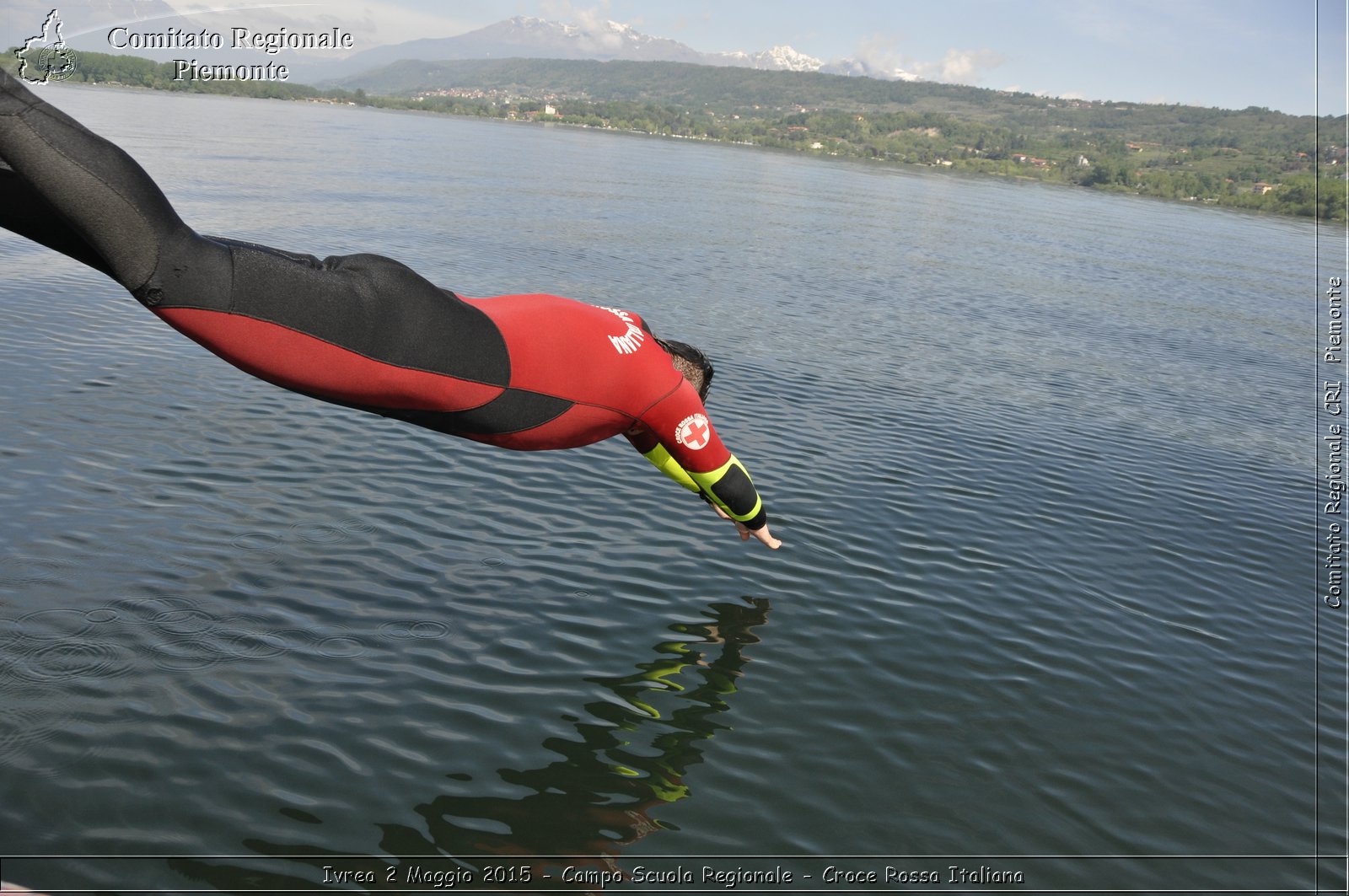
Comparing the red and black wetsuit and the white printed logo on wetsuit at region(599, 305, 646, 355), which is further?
the white printed logo on wetsuit at region(599, 305, 646, 355)

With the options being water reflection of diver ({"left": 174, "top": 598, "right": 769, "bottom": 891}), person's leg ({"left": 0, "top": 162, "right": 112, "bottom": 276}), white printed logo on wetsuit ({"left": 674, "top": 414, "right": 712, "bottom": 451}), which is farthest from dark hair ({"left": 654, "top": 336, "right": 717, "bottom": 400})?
person's leg ({"left": 0, "top": 162, "right": 112, "bottom": 276})

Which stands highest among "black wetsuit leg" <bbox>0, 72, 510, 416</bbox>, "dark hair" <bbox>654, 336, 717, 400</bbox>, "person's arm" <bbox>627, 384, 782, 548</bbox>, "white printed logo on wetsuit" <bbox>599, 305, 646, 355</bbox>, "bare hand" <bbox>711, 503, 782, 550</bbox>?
"black wetsuit leg" <bbox>0, 72, 510, 416</bbox>

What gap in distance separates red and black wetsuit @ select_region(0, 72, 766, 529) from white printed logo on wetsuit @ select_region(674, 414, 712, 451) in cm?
1

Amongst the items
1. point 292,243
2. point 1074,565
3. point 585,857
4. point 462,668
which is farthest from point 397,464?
point 292,243

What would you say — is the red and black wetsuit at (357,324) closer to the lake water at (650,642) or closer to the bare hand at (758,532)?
the bare hand at (758,532)

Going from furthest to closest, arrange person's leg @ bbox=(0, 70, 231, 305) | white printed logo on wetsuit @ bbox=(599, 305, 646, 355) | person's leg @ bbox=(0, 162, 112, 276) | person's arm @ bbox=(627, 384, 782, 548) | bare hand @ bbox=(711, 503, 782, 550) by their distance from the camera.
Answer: bare hand @ bbox=(711, 503, 782, 550) → person's arm @ bbox=(627, 384, 782, 548) → white printed logo on wetsuit @ bbox=(599, 305, 646, 355) → person's leg @ bbox=(0, 162, 112, 276) → person's leg @ bbox=(0, 70, 231, 305)

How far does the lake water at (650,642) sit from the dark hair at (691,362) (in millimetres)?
2927

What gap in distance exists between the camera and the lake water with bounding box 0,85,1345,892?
20.8 feet

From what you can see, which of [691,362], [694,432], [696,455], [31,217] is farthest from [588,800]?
[31,217]

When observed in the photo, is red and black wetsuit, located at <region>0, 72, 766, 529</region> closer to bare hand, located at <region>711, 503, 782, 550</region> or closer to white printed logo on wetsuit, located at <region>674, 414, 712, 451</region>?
white printed logo on wetsuit, located at <region>674, 414, 712, 451</region>

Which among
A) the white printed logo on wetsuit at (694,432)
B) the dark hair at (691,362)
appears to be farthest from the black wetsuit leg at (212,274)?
the dark hair at (691,362)

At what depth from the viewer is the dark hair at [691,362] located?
245 inches

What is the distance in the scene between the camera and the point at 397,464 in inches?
498

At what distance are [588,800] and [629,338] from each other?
3324 millimetres
